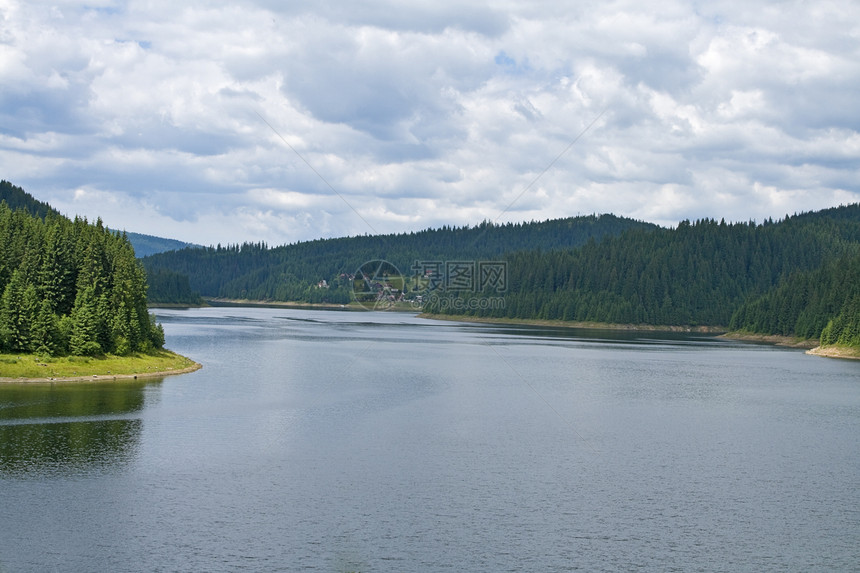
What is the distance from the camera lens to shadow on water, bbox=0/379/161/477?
49.6 m

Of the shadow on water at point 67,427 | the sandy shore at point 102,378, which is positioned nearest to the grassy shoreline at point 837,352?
the sandy shore at point 102,378

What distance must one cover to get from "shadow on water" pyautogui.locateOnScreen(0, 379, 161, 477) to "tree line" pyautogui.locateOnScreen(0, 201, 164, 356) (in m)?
7.51

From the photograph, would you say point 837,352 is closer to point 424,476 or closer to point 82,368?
point 424,476

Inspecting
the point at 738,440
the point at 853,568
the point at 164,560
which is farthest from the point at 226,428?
the point at 853,568

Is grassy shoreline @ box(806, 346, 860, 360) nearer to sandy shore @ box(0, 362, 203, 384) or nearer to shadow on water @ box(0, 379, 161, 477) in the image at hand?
sandy shore @ box(0, 362, 203, 384)

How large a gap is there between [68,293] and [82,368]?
42.4 feet

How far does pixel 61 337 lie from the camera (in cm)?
8700

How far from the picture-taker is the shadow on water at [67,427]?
49.6 meters

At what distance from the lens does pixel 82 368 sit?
3398 inches

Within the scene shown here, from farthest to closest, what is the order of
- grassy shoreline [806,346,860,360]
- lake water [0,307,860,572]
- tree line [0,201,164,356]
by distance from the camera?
grassy shoreline [806,346,860,360]
tree line [0,201,164,356]
lake water [0,307,860,572]

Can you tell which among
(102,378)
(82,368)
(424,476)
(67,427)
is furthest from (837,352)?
(67,427)

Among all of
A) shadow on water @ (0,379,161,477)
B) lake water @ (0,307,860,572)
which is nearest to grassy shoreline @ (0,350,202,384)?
shadow on water @ (0,379,161,477)

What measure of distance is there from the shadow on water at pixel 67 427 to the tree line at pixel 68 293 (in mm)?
7510

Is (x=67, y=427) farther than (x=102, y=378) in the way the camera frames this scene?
No
